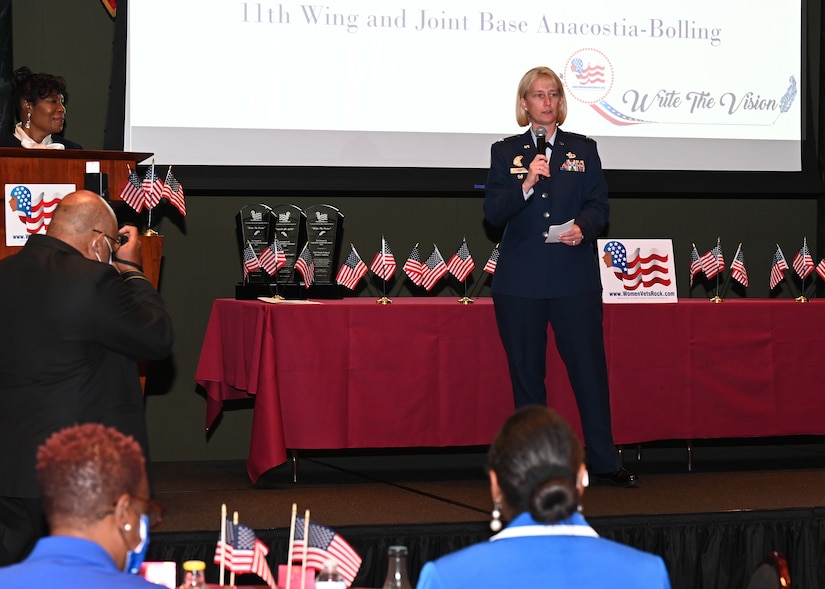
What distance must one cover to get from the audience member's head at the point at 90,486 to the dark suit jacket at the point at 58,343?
1.46 m

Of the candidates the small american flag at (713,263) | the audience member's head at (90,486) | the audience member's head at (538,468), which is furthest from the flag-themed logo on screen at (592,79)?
the audience member's head at (90,486)

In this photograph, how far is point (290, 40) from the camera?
19.6 feet

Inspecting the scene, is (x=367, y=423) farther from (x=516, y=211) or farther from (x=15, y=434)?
(x=15, y=434)

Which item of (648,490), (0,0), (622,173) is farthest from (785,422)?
(0,0)

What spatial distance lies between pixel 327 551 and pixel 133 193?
2.93 m

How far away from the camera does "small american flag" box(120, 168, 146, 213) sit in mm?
5059

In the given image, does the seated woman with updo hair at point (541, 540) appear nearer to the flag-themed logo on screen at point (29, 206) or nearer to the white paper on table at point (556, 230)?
the white paper on table at point (556, 230)

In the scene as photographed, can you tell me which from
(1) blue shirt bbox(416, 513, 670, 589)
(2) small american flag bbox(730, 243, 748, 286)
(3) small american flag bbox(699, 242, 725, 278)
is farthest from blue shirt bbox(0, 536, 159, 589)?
(2) small american flag bbox(730, 243, 748, 286)

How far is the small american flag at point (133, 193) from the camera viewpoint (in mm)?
5059

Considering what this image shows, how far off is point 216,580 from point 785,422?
2889 mm

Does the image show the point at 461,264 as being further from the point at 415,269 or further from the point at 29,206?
the point at 29,206

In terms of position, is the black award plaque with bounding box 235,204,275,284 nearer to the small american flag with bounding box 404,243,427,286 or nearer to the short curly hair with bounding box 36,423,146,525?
the small american flag with bounding box 404,243,427,286

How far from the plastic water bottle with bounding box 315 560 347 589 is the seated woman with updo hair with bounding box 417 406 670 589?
1.76 feet

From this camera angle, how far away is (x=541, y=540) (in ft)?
5.93
